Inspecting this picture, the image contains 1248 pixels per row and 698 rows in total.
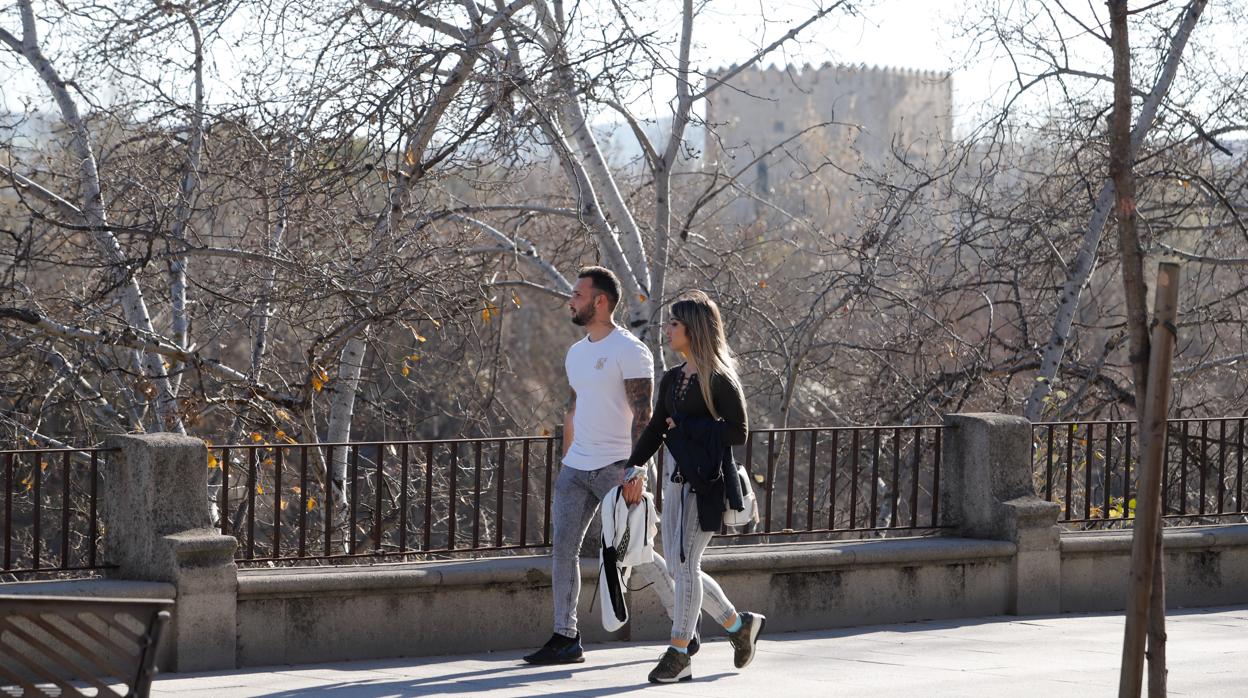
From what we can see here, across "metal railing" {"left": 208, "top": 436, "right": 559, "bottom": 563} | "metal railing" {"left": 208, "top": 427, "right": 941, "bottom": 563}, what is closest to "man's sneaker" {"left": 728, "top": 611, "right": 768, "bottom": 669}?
"metal railing" {"left": 208, "top": 427, "right": 941, "bottom": 563}

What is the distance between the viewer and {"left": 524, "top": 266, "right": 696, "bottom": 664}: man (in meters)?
6.79

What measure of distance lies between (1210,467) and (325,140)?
7965 mm

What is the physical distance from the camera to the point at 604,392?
22.2 ft

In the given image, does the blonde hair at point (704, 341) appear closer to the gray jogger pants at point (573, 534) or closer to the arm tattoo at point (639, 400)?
the arm tattoo at point (639, 400)

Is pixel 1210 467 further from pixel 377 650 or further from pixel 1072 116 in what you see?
pixel 377 650

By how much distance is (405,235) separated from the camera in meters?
10.0

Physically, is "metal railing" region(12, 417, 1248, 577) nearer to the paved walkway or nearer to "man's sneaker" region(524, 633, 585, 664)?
the paved walkway

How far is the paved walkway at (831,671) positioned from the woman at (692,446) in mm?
347

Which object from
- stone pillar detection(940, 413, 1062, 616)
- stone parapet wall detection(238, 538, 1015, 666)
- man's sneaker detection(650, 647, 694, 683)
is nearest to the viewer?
man's sneaker detection(650, 647, 694, 683)

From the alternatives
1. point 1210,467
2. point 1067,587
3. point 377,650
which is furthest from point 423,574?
point 1210,467

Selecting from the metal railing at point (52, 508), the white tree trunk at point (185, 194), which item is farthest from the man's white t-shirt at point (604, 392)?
the white tree trunk at point (185, 194)

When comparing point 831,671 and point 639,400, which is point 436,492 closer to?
point 831,671

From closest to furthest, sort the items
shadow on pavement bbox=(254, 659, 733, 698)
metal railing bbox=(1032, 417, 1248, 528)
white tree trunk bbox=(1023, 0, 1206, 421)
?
shadow on pavement bbox=(254, 659, 733, 698) < metal railing bbox=(1032, 417, 1248, 528) < white tree trunk bbox=(1023, 0, 1206, 421)

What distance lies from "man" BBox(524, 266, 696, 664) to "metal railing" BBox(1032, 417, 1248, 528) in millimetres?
2481
